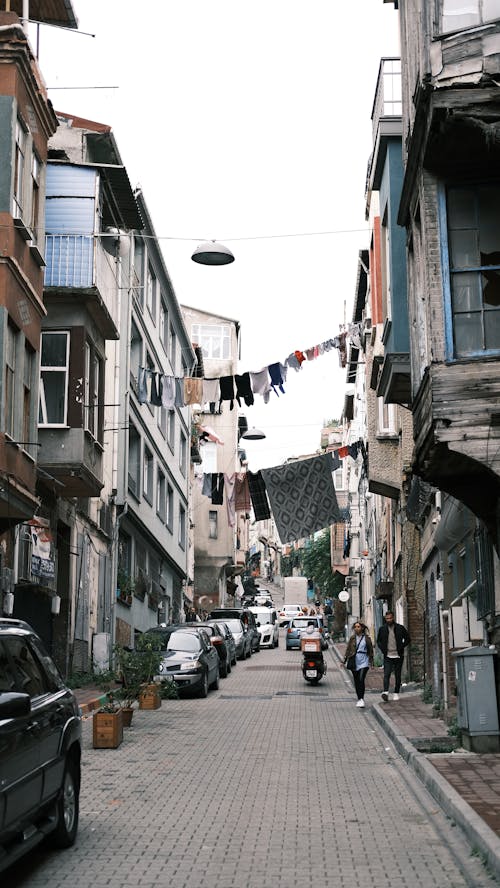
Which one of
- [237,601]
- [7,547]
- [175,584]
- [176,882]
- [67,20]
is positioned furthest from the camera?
[237,601]

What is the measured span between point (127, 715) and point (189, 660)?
6604 mm

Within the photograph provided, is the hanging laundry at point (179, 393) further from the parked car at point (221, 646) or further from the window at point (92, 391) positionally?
the parked car at point (221, 646)

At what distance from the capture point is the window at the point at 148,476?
121ft

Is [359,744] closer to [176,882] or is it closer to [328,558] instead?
[176,882]

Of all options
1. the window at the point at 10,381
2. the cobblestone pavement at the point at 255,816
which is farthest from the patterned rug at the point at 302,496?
the window at the point at 10,381

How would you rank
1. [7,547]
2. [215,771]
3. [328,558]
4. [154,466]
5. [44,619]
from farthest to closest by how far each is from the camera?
1. [328,558]
2. [154,466]
3. [44,619]
4. [7,547]
5. [215,771]

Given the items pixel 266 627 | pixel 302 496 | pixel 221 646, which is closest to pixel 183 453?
pixel 266 627

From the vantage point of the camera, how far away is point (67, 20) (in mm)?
21984

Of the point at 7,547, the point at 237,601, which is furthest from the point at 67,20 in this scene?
the point at 237,601

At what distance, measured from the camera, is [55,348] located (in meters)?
23.2

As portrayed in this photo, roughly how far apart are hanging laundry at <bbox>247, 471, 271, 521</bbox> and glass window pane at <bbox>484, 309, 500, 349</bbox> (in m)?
19.4

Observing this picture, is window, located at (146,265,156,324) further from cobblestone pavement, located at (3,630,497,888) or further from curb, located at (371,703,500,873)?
curb, located at (371,703,500,873)

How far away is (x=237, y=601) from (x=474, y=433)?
247 ft

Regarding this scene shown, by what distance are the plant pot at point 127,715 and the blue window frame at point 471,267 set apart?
27.2 ft
